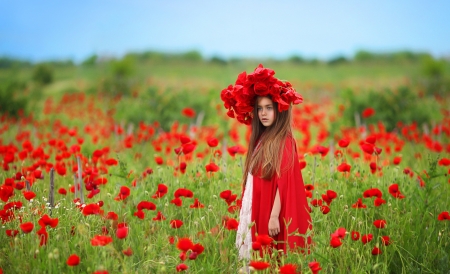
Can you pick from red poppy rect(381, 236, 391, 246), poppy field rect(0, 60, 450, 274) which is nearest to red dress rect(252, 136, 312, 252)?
poppy field rect(0, 60, 450, 274)

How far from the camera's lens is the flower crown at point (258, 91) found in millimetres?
3484

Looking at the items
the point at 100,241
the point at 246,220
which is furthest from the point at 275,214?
the point at 100,241

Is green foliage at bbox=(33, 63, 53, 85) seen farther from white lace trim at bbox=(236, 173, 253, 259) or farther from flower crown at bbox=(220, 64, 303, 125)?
white lace trim at bbox=(236, 173, 253, 259)

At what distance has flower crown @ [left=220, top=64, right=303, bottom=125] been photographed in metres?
3.48

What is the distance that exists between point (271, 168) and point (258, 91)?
1.84ft

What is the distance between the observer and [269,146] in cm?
351

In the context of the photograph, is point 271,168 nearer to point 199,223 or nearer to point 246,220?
point 246,220

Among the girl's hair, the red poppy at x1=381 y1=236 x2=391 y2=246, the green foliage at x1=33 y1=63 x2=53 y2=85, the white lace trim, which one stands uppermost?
the green foliage at x1=33 y1=63 x2=53 y2=85

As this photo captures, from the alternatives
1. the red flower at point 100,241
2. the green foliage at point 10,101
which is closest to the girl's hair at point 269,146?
the red flower at point 100,241

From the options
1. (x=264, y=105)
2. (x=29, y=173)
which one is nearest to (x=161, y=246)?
(x=264, y=105)

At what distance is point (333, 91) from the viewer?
2338 centimetres

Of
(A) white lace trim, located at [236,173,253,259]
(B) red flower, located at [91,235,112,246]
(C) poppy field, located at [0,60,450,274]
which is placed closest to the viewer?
(B) red flower, located at [91,235,112,246]

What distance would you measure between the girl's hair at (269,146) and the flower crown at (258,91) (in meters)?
0.08

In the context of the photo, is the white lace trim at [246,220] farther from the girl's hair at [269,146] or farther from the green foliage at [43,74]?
the green foliage at [43,74]
